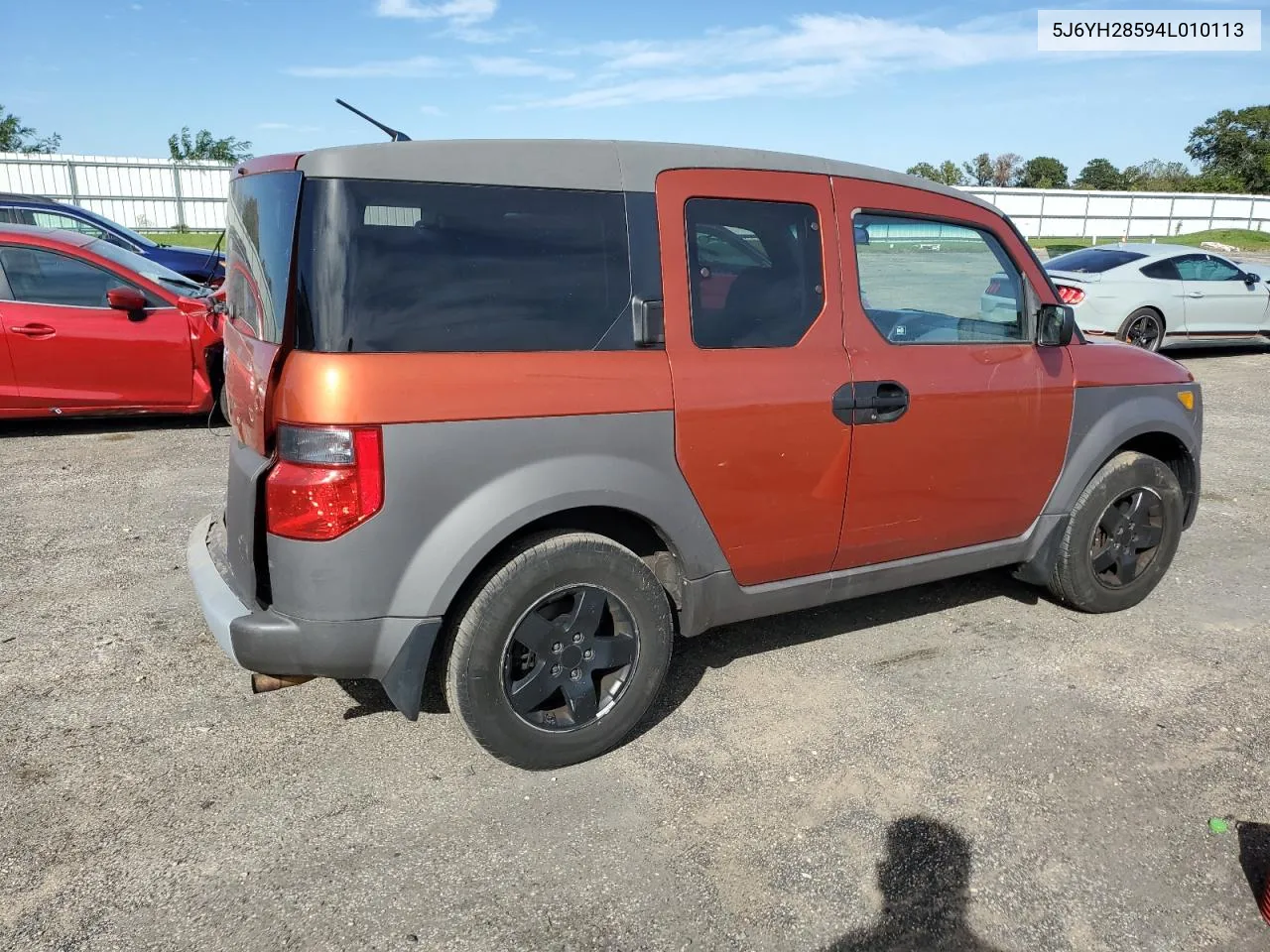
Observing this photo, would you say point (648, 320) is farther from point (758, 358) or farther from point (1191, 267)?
point (1191, 267)

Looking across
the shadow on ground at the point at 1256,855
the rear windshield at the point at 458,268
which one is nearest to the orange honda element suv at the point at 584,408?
the rear windshield at the point at 458,268

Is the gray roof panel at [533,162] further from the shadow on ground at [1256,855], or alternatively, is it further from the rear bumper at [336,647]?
the shadow on ground at [1256,855]

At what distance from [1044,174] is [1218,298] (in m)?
72.2

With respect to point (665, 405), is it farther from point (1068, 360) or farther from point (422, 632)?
point (1068, 360)

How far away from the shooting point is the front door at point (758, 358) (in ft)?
10.0

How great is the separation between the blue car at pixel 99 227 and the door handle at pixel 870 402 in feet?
28.5

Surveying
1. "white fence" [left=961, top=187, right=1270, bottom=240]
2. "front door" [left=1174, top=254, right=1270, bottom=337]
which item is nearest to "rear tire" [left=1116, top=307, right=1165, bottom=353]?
"front door" [left=1174, top=254, right=1270, bottom=337]

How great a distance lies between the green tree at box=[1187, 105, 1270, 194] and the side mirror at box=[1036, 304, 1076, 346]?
6920 centimetres

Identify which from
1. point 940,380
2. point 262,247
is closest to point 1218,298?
point 940,380

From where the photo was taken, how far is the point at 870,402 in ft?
11.1

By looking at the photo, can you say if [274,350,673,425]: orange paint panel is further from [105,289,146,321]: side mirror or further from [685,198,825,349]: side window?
[105,289,146,321]: side mirror

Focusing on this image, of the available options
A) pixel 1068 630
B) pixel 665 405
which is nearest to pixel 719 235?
pixel 665 405

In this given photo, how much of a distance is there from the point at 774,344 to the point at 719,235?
1.38 ft

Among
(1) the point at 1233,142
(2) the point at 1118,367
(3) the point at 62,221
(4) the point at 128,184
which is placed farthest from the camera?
(1) the point at 1233,142
